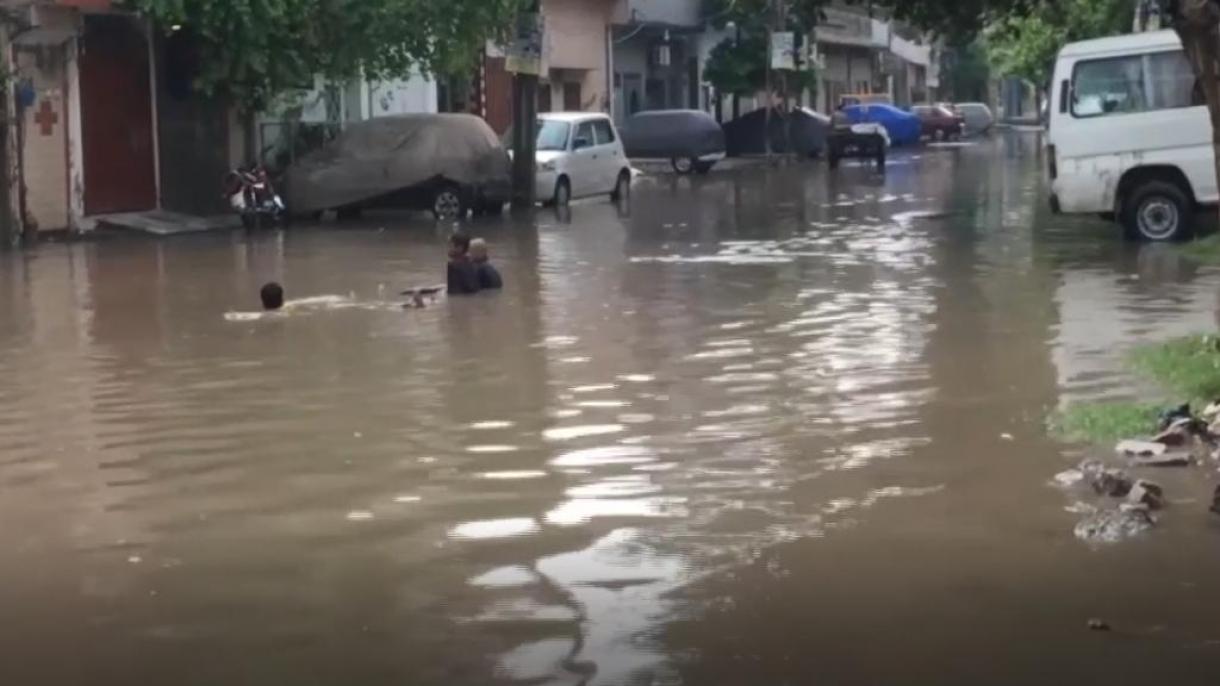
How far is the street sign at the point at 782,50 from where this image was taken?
51.8 meters

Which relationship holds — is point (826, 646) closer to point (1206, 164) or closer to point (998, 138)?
point (1206, 164)

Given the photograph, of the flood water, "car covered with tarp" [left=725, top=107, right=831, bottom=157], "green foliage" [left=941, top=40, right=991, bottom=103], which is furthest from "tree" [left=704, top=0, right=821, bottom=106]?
"green foliage" [left=941, top=40, right=991, bottom=103]

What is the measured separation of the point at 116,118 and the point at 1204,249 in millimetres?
16554

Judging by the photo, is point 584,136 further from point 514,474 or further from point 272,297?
point 514,474

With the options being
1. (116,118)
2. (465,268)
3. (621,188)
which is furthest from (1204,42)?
(621,188)

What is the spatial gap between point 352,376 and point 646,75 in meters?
44.2

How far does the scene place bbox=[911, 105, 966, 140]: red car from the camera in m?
67.2

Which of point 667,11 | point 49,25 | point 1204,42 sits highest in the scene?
point 667,11

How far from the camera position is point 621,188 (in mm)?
34781

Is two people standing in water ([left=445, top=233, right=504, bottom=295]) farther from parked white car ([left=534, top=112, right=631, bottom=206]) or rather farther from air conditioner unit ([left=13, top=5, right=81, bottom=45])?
parked white car ([left=534, top=112, right=631, bottom=206])

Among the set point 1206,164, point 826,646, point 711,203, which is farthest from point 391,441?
point 711,203

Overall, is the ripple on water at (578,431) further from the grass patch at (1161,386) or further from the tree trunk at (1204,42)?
the tree trunk at (1204,42)

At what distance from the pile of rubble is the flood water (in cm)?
13

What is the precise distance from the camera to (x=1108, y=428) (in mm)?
9938
